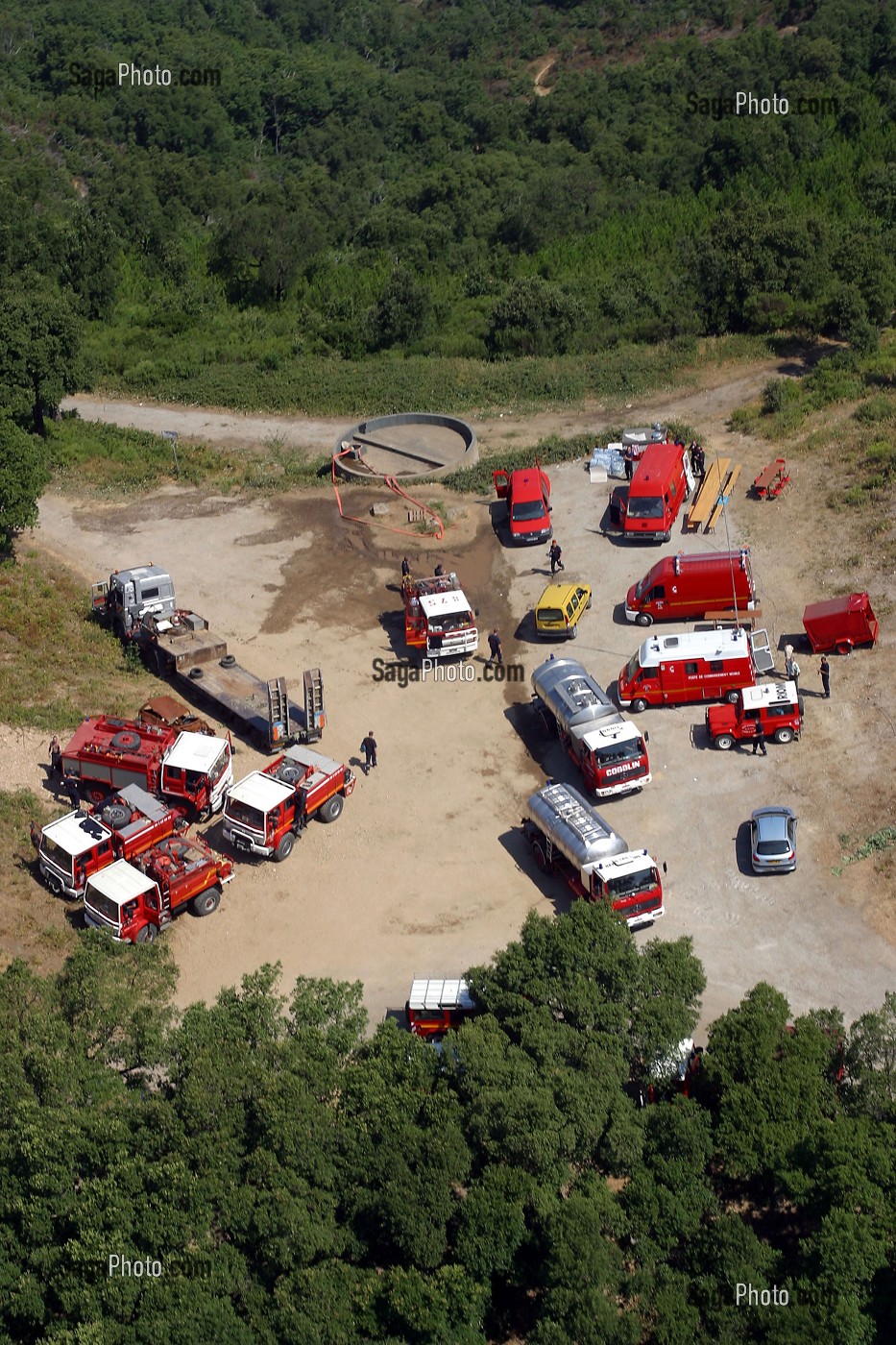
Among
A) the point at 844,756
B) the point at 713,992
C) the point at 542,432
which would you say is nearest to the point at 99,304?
the point at 542,432

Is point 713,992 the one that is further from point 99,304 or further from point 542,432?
point 99,304

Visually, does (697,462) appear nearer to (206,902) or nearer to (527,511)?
(527,511)

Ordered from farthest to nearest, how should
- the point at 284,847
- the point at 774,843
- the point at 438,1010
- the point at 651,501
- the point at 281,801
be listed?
the point at 651,501 → the point at 284,847 → the point at 281,801 → the point at 774,843 → the point at 438,1010

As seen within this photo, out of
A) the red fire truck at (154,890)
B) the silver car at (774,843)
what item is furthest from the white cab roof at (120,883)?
the silver car at (774,843)

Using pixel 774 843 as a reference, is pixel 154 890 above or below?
below

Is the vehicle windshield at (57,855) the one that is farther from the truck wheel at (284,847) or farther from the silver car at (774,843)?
the silver car at (774,843)

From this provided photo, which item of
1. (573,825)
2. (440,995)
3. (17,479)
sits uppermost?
(17,479)

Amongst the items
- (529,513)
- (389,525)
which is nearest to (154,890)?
(529,513)

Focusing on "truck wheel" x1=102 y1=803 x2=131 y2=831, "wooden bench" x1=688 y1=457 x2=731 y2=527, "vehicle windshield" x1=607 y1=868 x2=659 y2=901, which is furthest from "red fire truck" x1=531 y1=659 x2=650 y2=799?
"wooden bench" x1=688 y1=457 x2=731 y2=527
